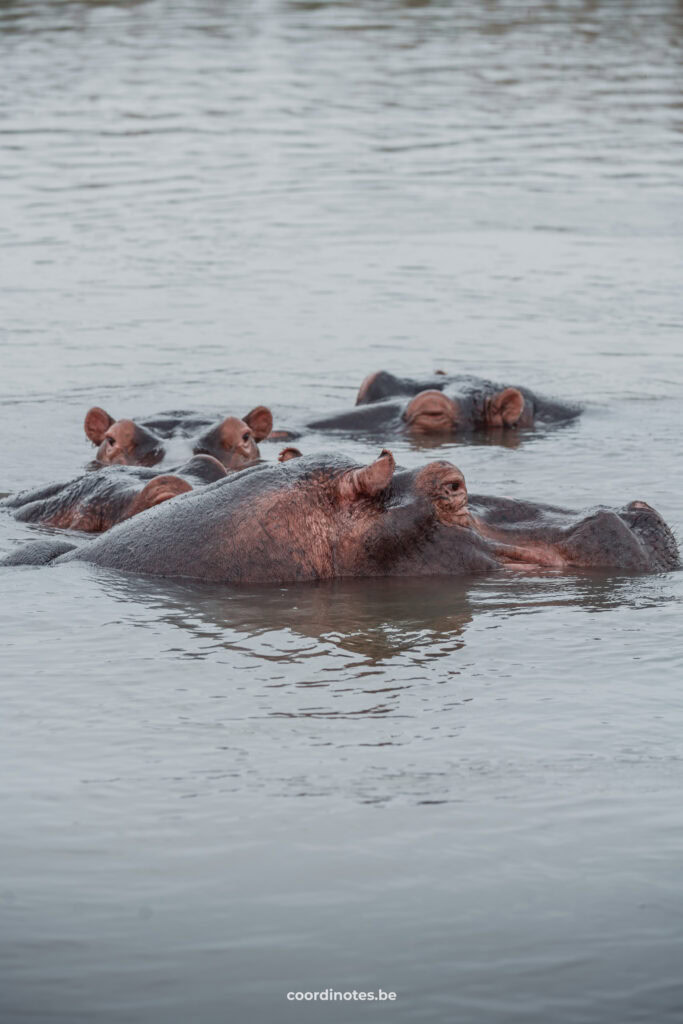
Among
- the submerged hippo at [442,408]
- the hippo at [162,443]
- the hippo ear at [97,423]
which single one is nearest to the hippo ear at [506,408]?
the submerged hippo at [442,408]

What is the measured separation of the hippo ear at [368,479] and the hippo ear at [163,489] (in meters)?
1.03

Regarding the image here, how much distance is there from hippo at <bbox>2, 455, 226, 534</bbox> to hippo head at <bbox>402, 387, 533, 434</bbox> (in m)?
3.13

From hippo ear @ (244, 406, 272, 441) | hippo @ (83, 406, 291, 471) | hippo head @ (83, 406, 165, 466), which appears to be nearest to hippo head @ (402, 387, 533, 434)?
hippo ear @ (244, 406, 272, 441)

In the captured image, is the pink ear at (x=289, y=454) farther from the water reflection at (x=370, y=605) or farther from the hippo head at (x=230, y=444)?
the hippo head at (x=230, y=444)

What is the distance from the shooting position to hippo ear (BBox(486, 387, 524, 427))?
1112 centimetres

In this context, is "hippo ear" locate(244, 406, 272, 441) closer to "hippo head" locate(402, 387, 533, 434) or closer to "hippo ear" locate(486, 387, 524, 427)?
"hippo head" locate(402, 387, 533, 434)

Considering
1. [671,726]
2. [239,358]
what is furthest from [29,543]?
[239,358]

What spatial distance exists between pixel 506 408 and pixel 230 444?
261 cm

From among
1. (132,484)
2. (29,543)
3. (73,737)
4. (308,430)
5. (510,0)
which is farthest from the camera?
(510,0)

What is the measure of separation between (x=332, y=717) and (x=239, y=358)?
8.13 metres

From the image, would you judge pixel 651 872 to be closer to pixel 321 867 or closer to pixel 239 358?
pixel 321 867

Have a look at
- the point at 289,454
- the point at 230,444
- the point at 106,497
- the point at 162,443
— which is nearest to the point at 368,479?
the point at 289,454

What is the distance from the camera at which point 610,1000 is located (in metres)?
3.65

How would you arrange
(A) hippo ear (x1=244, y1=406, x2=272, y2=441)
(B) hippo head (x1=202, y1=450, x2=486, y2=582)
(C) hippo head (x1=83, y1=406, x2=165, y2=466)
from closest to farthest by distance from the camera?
(B) hippo head (x1=202, y1=450, x2=486, y2=582) → (C) hippo head (x1=83, y1=406, x2=165, y2=466) → (A) hippo ear (x1=244, y1=406, x2=272, y2=441)
